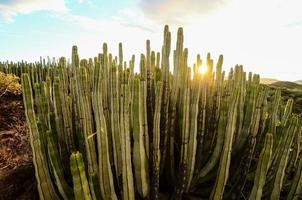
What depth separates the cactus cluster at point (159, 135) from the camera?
266cm

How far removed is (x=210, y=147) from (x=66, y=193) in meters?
1.68

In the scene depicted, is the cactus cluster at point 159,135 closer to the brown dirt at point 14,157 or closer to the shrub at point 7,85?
the brown dirt at point 14,157

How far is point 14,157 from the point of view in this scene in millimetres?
5484

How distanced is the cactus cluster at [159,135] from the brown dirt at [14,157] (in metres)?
0.80

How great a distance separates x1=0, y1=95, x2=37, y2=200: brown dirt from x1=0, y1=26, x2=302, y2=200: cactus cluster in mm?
798

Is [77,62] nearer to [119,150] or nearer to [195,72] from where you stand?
[119,150]

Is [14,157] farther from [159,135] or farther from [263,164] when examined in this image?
[263,164]

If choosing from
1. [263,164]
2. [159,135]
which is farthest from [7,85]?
[263,164]

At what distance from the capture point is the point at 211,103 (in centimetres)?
368

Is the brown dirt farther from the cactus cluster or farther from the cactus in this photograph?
the cactus

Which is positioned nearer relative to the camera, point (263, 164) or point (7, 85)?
point (263, 164)

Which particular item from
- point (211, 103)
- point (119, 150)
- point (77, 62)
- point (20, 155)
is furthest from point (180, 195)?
point (20, 155)

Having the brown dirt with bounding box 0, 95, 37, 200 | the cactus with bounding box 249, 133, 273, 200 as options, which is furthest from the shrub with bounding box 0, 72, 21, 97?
the cactus with bounding box 249, 133, 273, 200

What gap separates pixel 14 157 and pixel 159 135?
12.2 feet
